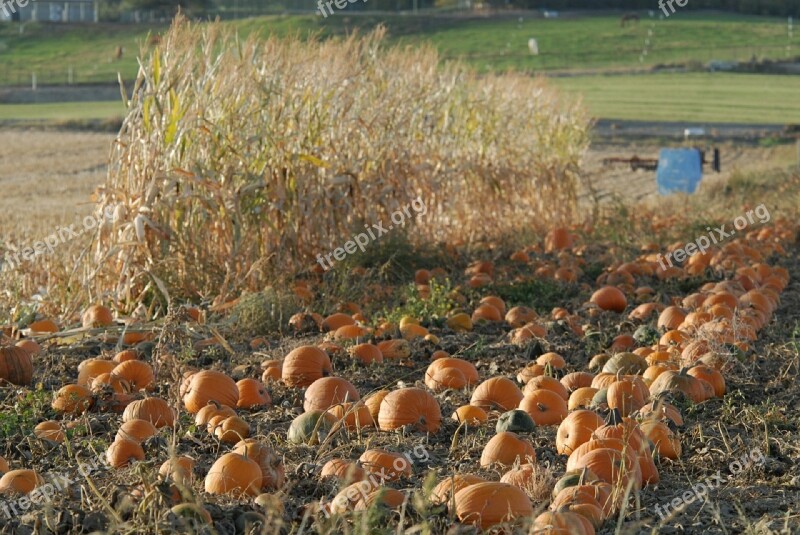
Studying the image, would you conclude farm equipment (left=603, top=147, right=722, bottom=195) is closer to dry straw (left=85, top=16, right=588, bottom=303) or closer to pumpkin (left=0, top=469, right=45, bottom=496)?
Answer: dry straw (left=85, top=16, right=588, bottom=303)

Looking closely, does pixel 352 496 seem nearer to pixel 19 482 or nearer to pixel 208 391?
pixel 19 482

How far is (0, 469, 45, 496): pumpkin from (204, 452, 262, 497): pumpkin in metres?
0.57

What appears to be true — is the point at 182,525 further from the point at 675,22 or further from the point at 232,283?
the point at 675,22

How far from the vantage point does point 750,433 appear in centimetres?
429

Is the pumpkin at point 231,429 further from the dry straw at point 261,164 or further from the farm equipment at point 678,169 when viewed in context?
the farm equipment at point 678,169

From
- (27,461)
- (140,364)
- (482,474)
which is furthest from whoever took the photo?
(140,364)

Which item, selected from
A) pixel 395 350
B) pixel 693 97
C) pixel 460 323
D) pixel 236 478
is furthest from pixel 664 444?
pixel 693 97

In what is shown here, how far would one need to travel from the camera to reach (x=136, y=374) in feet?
16.6

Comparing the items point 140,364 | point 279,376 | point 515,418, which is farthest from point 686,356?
point 140,364

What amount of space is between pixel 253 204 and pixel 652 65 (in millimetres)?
53434

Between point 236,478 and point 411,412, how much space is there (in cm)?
104

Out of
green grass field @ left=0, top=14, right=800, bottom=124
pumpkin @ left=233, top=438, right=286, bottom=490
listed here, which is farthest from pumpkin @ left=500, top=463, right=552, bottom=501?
green grass field @ left=0, top=14, right=800, bottom=124

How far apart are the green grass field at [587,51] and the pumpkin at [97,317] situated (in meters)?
34.7

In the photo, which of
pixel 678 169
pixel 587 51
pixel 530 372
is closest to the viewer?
pixel 530 372
